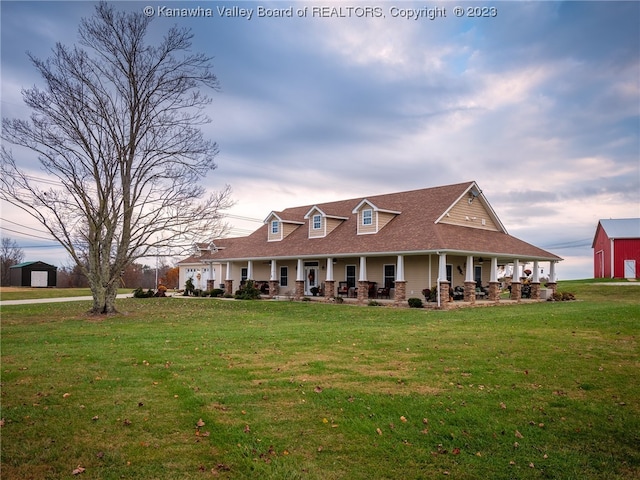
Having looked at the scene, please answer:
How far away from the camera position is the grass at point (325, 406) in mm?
5312

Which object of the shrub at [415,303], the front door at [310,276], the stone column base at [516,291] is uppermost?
the front door at [310,276]

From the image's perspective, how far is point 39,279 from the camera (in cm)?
5928

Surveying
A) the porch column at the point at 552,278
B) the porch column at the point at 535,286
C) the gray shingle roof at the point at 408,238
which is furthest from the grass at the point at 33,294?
the porch column at the point at 552,278

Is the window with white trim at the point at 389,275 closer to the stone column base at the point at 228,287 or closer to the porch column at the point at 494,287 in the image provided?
the porch column at the point at 494,287

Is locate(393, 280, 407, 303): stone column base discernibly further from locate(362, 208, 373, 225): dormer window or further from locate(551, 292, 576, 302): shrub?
locate(551, 292, 576, 302): shrub

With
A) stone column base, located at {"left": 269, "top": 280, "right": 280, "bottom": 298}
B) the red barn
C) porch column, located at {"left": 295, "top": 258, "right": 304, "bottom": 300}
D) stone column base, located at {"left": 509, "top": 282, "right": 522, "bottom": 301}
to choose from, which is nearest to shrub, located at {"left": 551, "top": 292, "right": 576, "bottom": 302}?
stone column base, located at {"left": 509, "top": 282, "right": 522, "bottom": 301}

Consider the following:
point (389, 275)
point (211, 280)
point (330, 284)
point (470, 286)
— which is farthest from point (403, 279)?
point (211, 280)

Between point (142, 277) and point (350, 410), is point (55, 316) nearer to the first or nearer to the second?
point (350, 410)

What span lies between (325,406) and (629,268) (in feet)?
150

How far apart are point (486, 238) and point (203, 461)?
2564cm

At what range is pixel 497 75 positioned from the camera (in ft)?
57.3

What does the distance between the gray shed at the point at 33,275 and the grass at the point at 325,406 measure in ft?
174

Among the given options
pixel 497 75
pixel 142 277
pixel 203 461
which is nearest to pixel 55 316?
pixel 203 461

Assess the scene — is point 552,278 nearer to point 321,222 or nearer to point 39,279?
point 321,222
